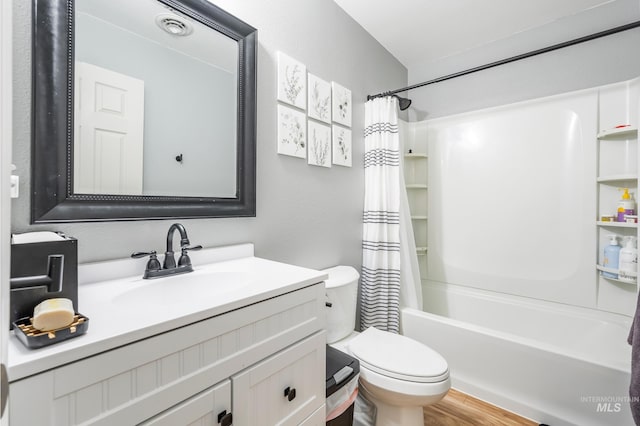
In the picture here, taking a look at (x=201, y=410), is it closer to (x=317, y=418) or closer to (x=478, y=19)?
(x=317, y=418)

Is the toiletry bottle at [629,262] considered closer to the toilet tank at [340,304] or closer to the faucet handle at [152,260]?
the toilet tank at [340,304]

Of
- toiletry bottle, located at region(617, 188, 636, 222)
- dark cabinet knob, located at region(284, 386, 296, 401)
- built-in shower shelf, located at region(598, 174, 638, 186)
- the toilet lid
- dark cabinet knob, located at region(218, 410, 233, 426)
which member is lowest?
the toilet lid

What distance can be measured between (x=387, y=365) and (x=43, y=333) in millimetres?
1218

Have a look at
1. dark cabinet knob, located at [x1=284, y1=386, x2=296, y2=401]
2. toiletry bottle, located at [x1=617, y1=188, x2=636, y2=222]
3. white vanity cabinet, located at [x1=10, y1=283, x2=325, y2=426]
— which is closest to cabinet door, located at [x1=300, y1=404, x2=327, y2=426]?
white vanity cabinet, located at [x1=10, y1=283, x2=325, y2=426]

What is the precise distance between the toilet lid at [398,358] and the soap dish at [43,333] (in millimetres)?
1148

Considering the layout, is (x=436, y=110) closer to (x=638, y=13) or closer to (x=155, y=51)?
(x=638, y=13)

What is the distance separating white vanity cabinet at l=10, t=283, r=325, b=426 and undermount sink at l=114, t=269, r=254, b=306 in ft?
0.48

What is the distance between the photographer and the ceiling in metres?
1.91

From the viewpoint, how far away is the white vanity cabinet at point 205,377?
0.51 metres

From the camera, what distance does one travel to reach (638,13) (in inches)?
72.6

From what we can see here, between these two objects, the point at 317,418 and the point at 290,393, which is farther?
the point at 317,418

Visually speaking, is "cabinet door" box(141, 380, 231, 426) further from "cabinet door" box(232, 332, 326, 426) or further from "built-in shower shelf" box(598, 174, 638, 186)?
"built-in shower shelf" box(598, 174, 638, 186)

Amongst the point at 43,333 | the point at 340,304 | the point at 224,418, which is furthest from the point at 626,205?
the point at 43,333

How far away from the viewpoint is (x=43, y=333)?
0.52m
